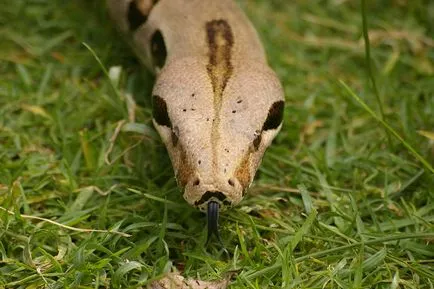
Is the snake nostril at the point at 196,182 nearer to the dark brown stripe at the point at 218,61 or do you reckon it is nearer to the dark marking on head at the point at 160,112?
the dark brown stripe at the point at 218,61

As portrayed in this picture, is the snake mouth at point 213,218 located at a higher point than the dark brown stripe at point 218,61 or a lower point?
lower

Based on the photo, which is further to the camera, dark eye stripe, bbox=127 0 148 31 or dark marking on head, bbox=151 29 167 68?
dark eye stripe, bbox=127 0 148 31

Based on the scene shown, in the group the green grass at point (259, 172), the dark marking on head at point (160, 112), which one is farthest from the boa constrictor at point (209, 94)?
the green grass at point (259, 172)

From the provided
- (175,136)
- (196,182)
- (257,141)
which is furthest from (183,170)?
(257,141)

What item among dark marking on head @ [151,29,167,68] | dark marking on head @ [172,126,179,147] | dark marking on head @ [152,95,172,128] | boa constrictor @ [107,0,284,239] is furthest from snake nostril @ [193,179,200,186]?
dark marking on head @ [151,29,167,68]

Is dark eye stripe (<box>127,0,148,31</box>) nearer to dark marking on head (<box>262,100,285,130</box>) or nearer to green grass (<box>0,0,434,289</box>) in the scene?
green grass (<box>0,0,434,289</box>)

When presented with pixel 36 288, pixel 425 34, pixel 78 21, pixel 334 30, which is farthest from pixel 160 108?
pixel 425 34
